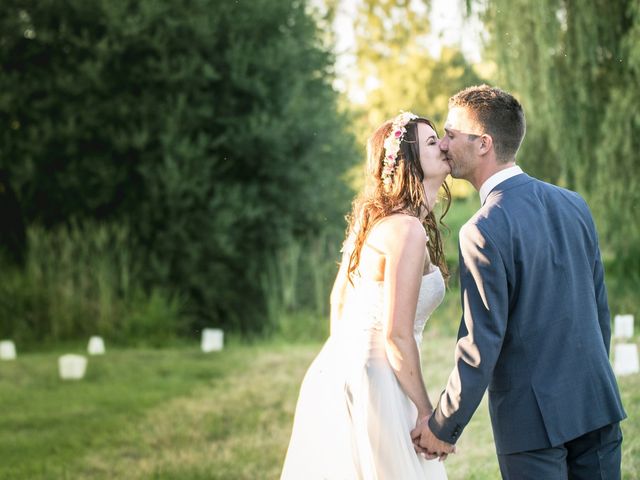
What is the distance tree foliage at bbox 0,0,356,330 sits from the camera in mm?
11000

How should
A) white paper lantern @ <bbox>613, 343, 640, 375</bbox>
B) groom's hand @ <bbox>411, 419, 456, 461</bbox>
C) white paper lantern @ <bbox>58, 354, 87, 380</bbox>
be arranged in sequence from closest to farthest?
groom's hand @ <bbox>411, 419, 456, 461</bbox>, white paper lantern @ <bbox>613, 343, 640, 375</bbox>, white paper lantern @ <bbox>58, 354, 87, 380</bbox>

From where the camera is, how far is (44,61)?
1155 cm

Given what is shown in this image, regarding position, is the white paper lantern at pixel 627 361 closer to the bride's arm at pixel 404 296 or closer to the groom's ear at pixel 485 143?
the bride's arm at pixel 404 296

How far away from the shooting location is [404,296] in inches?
129

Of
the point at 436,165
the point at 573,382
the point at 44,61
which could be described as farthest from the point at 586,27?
the point at 44,61

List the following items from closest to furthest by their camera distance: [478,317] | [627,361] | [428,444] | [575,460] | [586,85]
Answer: [478,317]
[575,460]
[428,444]
[627,361]
[586,85]

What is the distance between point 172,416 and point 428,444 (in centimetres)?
405

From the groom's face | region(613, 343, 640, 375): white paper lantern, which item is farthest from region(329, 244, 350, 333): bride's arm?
region(613, 343, 640, 375): white paper lantern

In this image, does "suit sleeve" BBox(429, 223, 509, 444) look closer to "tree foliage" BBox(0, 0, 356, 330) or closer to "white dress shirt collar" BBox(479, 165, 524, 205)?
"white dress shirt collar" BBox(479, 165, 524, 205)

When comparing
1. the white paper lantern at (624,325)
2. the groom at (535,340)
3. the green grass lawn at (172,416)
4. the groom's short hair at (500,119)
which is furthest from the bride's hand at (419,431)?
the white paper lantern at (624,325)

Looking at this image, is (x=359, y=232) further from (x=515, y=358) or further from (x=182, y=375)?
(x=182, y=375)

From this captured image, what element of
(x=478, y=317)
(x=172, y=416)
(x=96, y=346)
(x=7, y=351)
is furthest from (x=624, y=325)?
(x=7, y=351)

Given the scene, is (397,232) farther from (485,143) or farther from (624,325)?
(624,325)

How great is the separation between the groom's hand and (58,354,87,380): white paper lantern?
559 cm
